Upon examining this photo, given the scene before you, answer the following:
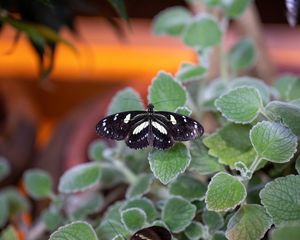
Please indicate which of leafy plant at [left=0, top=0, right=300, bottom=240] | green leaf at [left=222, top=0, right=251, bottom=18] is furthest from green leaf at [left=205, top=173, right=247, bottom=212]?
green leaf at [left=222, top=0, right=251, bottom=18]

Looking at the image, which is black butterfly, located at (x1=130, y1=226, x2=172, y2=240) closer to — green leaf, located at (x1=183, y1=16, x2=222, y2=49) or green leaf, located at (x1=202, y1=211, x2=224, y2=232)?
green leaf, located at (x1=202, y1=211, x2=224, y2=232)

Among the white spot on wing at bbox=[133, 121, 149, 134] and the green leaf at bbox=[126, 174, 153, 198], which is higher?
the white spot on wing at bbox=[133, 121, 149, 134]

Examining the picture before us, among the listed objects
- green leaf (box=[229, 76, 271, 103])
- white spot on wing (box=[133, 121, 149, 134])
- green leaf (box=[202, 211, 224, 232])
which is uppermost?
white spot on wing (box=[133, 121, 149, 134])

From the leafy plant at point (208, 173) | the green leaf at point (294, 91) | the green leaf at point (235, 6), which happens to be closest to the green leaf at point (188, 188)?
the leafy plant at point (208, 173)

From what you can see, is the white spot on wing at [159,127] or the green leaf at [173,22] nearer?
the white spot on wing at [159,127]

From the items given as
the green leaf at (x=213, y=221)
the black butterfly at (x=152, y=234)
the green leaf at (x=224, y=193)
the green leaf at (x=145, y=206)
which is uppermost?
the green leaf at (x=224, y=193)

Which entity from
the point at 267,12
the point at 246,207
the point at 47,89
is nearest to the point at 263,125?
the point at 246,207

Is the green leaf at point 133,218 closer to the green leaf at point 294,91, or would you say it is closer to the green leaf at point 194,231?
the green leaf at point 194,231
